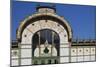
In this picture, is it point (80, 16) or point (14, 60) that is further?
point (80, 16)

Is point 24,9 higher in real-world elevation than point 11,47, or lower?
higher

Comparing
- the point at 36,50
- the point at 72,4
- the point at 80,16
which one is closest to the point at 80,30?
the point at 80,16

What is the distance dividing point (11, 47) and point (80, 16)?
661 millimetres

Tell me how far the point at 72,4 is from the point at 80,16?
5.1 inches

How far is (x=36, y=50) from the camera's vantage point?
1.62 metres

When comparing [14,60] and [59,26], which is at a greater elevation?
[59,26]

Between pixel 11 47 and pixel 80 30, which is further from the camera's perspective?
pixel 80 30
